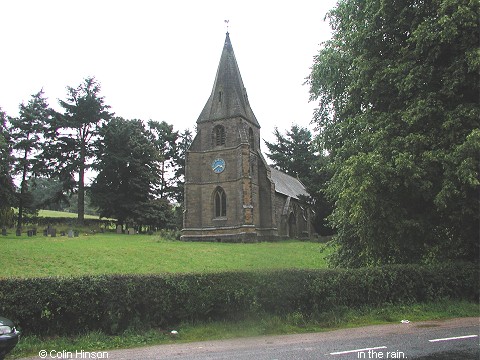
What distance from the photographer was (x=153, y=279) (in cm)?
930

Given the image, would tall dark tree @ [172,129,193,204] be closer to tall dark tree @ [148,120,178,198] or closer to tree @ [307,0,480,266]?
tall dark tree @ [148,120,178,198]

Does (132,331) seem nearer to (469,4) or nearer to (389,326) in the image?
(389,326)

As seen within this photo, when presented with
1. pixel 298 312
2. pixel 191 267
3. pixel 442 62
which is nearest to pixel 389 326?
pixel 298 312

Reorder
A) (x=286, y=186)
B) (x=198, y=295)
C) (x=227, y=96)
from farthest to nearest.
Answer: (x=286, y=186), (x=227, y=96), (x=198, y=295)

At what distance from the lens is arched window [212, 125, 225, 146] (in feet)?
132

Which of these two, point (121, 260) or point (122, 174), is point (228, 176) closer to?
point (122, 174)

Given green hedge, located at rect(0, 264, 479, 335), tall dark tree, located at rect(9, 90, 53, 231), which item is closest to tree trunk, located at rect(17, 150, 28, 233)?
tall dark tree, located at rect(9, 90, 53, 231)

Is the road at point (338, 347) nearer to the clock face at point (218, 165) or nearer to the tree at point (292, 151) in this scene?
the clock face at point (218, 165)

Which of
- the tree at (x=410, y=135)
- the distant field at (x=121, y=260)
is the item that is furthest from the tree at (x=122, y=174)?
the tree at (x=410, y=135)

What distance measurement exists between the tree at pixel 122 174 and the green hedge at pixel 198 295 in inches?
1448

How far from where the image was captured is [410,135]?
12.1 metres

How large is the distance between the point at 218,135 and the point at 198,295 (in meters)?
→ 31.9

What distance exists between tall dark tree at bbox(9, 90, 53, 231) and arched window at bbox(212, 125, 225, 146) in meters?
18.8

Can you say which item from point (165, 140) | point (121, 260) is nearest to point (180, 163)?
point (165, 140)
